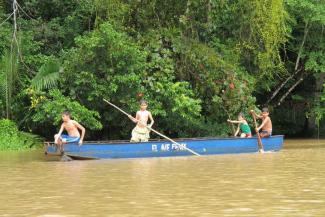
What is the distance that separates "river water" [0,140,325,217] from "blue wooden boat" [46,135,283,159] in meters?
0.50

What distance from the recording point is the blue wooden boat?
49.3 ft

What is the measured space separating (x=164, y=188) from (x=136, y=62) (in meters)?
10.7

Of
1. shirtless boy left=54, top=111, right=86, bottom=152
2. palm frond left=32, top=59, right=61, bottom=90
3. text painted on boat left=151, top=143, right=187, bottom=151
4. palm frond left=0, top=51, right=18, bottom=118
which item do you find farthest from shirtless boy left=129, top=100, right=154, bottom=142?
palm frond left=0, top=51, right=18, bottom=118

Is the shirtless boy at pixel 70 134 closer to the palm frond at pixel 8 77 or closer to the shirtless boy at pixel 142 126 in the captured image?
the shirtless boy at pixel 142 126

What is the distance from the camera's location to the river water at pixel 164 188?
24.2ft

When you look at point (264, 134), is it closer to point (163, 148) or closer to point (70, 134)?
point (163, 148)

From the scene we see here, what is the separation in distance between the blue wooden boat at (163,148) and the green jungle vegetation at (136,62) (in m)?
2.81

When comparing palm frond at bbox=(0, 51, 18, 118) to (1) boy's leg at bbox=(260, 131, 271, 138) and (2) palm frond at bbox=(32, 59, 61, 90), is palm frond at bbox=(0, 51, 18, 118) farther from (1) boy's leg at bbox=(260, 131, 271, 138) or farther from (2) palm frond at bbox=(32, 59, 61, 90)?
(1) boy's leg at bbox=(260, 131, 271, 138)

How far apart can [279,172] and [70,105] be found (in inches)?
353

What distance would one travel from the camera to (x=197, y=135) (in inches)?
858

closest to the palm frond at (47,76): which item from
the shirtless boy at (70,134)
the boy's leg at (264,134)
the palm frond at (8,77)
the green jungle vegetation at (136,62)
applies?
the green jungle vegetation at (136,62)

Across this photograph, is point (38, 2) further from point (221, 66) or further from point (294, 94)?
point (294, 94)

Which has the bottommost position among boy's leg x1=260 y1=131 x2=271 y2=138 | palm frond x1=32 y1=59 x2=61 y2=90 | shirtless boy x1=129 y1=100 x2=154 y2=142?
boy's leg x1=260 y1=131 x2=271 y2=138

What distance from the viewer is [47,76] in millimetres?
20609
